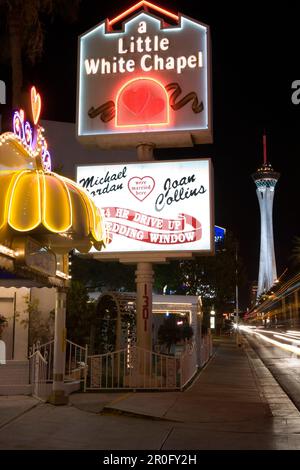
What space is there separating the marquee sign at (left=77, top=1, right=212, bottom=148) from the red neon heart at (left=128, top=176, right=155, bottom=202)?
3.82ft

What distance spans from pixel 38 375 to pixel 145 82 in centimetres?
932

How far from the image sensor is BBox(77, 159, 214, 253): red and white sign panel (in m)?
16.8

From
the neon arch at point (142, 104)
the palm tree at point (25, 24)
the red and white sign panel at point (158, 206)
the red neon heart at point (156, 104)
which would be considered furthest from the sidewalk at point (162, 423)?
the palm tree at point (25, 24)

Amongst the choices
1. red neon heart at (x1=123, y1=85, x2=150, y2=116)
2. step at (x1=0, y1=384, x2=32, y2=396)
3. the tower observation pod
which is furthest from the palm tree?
the tower observation pod

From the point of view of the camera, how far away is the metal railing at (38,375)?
13.0m

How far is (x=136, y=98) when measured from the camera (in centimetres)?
1781

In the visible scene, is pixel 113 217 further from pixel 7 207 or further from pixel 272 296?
pixel 272 296

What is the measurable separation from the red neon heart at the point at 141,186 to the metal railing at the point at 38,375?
5892 mm

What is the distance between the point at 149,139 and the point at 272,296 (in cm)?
15883

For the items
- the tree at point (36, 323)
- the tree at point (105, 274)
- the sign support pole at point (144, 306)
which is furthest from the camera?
the tree at point (105, 274)

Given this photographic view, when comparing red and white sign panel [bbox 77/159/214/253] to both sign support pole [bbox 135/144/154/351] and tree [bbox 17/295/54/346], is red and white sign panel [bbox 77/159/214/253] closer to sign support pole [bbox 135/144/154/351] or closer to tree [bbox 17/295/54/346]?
sign support pole [bbox 135/144/154/351]

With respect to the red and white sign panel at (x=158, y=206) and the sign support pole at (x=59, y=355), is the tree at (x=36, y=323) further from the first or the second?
the sign support pole at (x=59, y=355)

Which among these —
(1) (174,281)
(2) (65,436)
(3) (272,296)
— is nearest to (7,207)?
(2) (65,436)

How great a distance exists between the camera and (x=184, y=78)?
17.8 m
